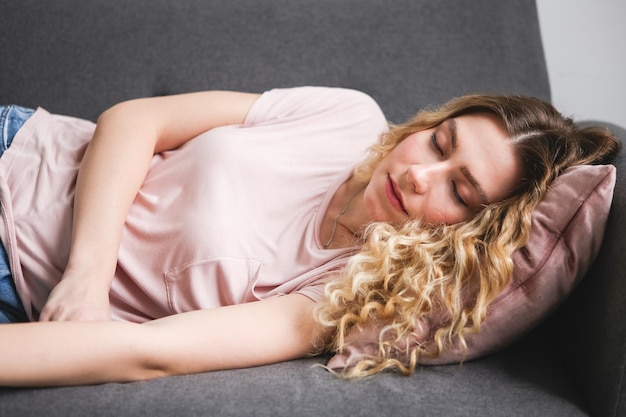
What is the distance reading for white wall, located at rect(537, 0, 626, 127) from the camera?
89.8 inches

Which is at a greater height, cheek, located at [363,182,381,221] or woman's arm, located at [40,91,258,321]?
woman's arm, located at [40,91,258,321]

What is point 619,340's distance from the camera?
985mm

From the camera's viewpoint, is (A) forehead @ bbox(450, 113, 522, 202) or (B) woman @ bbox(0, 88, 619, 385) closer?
(B) woman @ bbox(0, 88, 619, 385)

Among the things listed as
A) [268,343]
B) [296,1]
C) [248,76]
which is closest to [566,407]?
[268,343]

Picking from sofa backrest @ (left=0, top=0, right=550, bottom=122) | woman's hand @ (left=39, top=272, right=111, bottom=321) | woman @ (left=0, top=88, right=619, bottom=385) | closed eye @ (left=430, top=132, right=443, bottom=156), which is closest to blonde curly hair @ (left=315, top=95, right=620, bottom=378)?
woman @ (left=0, top=88, right=619, bottom=385)

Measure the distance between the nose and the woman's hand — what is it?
0.60 meters

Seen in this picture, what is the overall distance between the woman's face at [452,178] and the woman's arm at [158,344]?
0.86ft

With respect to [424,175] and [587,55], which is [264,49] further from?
[587,55]

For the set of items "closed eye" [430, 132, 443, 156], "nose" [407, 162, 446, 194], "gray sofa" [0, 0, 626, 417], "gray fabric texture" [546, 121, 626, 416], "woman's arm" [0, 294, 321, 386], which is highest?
"gray sofa" [0, 0, 626, 417]

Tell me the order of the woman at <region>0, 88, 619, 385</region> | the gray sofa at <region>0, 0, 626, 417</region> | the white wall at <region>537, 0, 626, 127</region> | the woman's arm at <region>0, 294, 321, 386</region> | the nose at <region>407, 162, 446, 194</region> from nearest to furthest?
the woman's arm at <region>0, 294, 321, 386</region> → the woman at <region>0, 88, 619, 385</region> → the nose at <region>407, 162, 446, 194</region> → the gray sofa at <region>0, 0, 626, 417</region> → the white wall at <region>537, 0, 626, 127</region>

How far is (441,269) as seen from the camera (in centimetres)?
110

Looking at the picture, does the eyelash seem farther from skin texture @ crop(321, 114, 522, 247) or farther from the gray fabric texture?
the gray fabric texture

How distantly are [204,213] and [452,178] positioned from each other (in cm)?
48

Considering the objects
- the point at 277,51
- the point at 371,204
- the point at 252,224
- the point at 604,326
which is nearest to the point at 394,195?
the point at 371,204
